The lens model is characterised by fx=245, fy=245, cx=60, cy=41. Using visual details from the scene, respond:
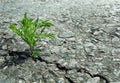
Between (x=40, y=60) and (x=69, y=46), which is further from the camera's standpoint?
(x=69, y=46)

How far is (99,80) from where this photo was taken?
2.90 m

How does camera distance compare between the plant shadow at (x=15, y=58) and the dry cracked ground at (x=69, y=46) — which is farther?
the plant shadow at (x=15, y=58)

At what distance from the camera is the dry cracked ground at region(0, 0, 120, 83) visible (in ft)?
9.87

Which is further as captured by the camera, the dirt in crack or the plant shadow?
the plant shadow

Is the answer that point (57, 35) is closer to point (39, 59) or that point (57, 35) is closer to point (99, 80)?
point (39, 59)

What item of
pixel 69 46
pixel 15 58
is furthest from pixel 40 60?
pixel 69 46

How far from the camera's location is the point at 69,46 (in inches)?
140

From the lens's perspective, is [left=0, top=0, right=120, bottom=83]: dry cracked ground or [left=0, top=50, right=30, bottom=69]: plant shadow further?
[left=0, top=50, right=30, bottom=69]: plant shadow

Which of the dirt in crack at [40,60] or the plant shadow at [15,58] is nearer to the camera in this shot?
the dirt in crack at [40,60]

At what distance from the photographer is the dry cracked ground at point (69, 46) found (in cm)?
301

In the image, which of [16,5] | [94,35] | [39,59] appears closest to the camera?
[39,59]

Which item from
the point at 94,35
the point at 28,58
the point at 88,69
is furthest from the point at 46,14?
the point at 88,69

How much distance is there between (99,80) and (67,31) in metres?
1.27

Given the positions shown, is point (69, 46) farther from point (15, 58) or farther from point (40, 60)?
point (15, 58)
